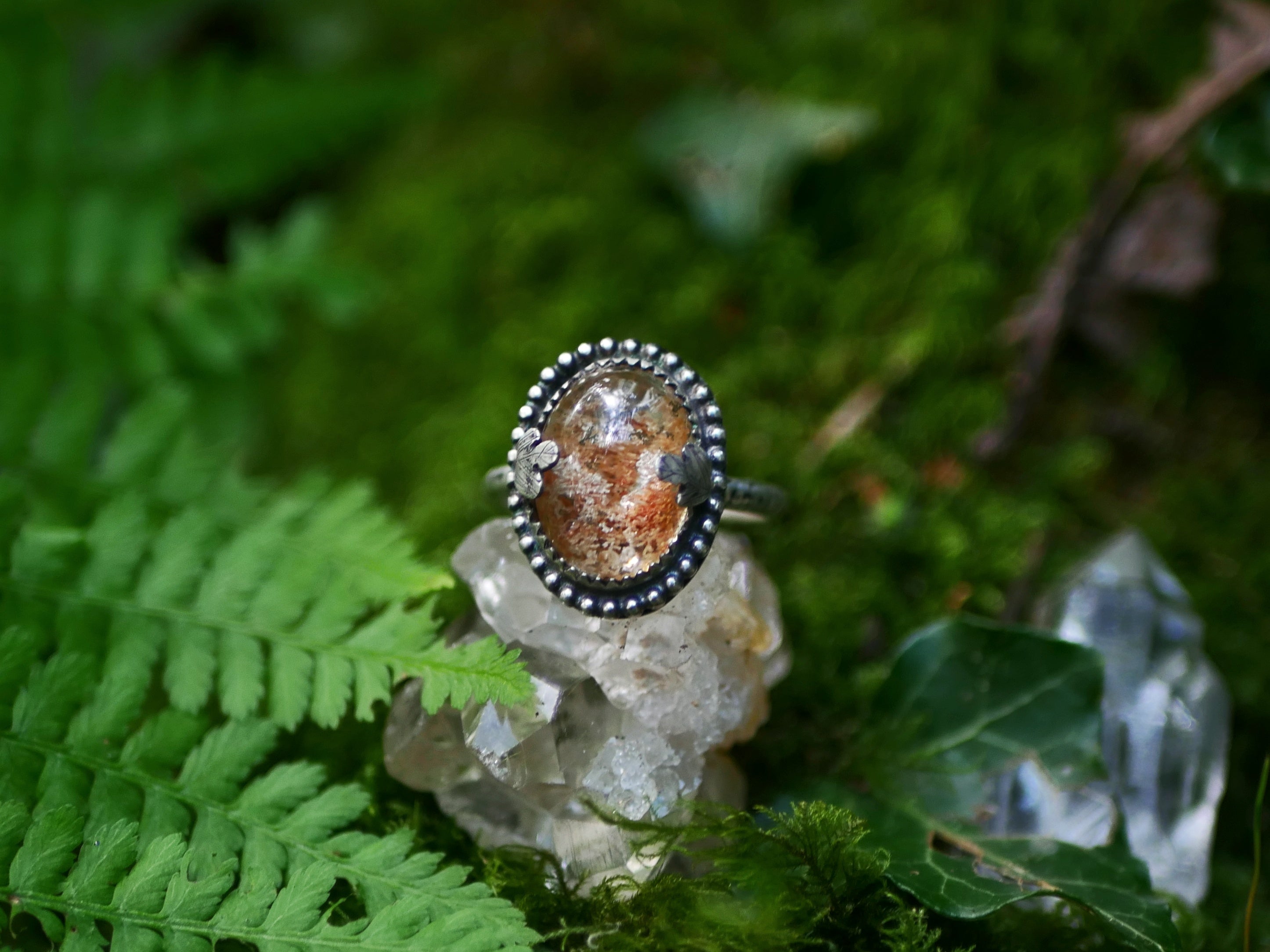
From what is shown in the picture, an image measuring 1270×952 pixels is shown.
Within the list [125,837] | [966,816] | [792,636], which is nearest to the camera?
[125,837]

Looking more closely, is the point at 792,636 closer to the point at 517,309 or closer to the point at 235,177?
the point at 517,309

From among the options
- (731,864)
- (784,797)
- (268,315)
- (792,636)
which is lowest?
(731,864)

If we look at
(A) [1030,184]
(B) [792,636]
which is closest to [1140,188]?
(A) [1030,184]

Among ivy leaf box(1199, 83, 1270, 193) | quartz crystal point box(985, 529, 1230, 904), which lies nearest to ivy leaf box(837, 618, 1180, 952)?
quartz crystal point box(985, 529, 1230, 904)

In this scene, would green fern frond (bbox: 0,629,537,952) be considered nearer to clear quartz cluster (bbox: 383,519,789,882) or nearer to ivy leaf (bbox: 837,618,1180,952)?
clear quartz cluster (bbox: 383,519,789,882)

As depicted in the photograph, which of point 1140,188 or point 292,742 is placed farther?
point 1140,188

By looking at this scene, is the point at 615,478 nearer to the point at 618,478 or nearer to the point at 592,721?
the point at 618,478

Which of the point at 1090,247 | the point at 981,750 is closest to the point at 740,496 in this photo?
the point at 981,750
